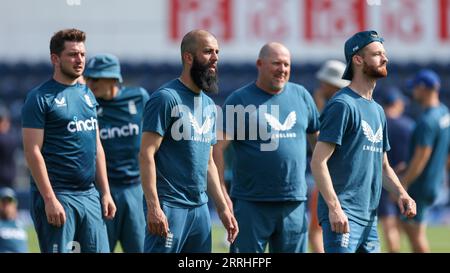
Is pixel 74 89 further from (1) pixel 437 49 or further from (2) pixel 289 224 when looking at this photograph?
(1) pixel 437 49

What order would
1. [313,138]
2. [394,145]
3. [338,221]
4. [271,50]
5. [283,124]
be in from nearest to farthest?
[338,221] < [283,124] < [271,50] < [313,138] < [394,145]

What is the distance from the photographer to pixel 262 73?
9406 millimetres

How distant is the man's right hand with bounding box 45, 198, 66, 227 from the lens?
838 cm

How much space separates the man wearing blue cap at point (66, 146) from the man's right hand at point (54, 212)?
0.03 metres

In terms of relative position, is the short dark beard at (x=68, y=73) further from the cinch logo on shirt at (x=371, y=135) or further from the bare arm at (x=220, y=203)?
the cinch logo on shirt at (x=371, y=135)

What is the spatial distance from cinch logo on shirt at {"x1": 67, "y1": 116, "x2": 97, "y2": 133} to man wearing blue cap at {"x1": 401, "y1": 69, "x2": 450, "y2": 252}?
4912 mm

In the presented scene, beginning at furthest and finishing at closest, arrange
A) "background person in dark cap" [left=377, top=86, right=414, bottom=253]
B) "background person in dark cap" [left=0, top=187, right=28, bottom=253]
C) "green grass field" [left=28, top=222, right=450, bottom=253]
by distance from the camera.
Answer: "green grass field" [left=28, top=222, right=450, bottom=253], "background person in dark cap" [left=377, top=86, right=414, bottom=253], "background person in dark cap" [left=0, top=187, right=28, bottom=253]

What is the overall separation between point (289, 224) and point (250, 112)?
104 cm

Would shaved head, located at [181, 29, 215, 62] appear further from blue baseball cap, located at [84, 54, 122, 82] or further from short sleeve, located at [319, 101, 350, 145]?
blue baseball cap, located at [84, 54, 122, 82]

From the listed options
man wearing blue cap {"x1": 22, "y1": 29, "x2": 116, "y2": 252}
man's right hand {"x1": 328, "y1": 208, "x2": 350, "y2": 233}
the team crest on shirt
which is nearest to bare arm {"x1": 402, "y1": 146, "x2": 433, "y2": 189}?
the team crest on shirt

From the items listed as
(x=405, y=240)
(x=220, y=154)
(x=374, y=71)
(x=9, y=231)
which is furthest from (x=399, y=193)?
(x=405, y=240)

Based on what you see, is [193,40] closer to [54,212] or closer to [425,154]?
[54,212]

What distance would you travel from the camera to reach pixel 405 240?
54.3ft

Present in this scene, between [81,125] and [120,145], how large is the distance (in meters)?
1.64
